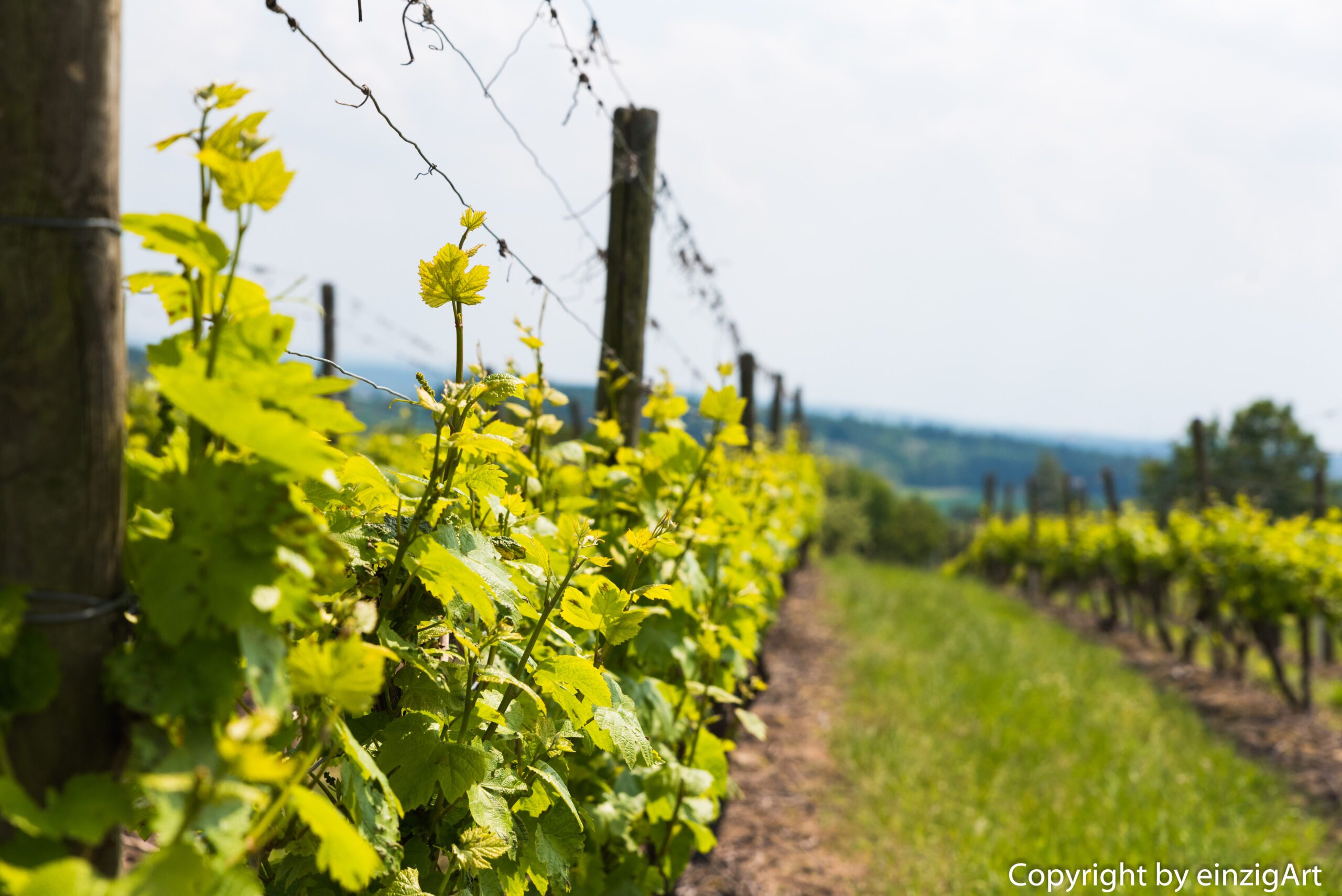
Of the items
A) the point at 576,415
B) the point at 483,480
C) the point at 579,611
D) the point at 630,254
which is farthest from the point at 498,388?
the point at 576,415

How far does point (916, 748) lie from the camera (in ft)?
21.0

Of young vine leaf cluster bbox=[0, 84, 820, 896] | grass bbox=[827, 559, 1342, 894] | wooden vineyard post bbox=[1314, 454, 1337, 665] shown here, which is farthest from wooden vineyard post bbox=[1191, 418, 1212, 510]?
young vine leaf cluster bbox=[0, 84, 820, 896]

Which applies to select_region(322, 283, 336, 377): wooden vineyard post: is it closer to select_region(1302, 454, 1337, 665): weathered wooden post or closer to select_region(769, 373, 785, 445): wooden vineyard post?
select_region(769, 373, 785, 445): wooden vineyard post

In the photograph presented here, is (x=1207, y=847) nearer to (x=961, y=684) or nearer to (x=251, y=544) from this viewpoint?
(x=961, y=684)

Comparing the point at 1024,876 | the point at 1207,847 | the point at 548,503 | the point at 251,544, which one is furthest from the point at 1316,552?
the point at 251,544

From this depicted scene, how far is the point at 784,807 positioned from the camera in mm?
5383

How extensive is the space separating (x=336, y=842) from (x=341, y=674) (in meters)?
0.16

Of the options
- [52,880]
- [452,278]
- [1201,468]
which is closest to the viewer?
[52,880]

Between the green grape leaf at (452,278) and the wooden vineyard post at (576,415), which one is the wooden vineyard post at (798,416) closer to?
the wooden vineyard post at (576,415)

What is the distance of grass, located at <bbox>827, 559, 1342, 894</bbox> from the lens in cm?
473

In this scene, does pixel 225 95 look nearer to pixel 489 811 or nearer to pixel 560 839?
pixel 489 811

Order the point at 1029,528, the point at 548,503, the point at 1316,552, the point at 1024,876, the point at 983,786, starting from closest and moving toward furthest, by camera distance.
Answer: the point at 548,503 → the point at 1024,876 → the point at 983,786 → the point at 1316,552 → the point at 1029,528

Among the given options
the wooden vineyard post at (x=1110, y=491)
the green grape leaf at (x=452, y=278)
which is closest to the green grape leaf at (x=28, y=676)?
the green grape leaf at (x=452, y=278)

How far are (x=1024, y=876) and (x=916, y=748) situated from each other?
196 cm
